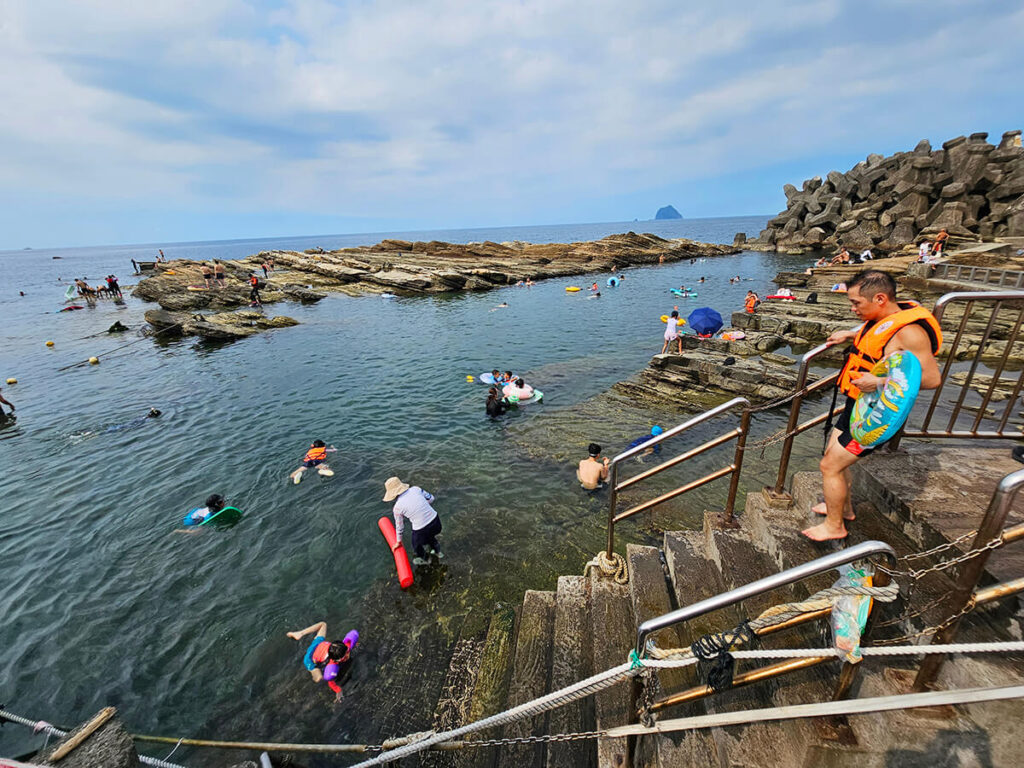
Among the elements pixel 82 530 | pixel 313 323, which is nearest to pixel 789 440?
pixel 82 530

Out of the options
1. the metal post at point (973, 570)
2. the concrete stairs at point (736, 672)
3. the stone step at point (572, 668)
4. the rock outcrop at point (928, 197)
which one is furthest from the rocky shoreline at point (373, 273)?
the metal post at point (973, 570)

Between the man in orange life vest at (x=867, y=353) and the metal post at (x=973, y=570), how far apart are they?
1.42 m

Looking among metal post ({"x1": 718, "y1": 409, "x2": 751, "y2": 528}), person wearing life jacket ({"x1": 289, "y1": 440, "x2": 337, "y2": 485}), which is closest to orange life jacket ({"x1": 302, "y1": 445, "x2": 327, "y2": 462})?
person wearing life jacket ({"x1": 289, "y1": 440, "x2": 337, "y2": 485})

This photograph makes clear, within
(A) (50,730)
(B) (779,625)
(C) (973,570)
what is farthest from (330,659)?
(C) (973,570)

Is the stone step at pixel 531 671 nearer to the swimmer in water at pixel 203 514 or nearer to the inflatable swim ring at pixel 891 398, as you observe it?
the inflatable swim ring at pixel 891 398

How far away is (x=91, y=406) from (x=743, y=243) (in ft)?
314

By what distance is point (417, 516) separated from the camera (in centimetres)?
712

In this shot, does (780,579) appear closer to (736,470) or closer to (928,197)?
(736,470)

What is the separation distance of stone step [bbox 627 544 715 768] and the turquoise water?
282 centimetres

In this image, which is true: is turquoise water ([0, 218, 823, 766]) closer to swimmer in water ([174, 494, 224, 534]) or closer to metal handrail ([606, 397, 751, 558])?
swimmer in water ([174, 494, 224, 534])

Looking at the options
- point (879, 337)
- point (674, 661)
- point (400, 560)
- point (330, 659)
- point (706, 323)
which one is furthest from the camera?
point (706, 323)

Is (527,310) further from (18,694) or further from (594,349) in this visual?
(18,694)

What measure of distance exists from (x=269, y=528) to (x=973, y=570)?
1078 centimetres

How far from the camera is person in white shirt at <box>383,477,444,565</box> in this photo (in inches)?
281
